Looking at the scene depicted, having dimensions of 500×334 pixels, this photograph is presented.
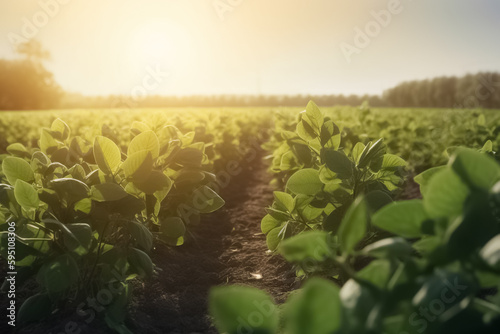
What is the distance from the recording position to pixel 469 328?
548mm

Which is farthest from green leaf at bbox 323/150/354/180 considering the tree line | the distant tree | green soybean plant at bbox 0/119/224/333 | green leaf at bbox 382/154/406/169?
the distant tree

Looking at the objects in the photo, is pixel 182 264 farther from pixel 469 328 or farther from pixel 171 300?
pixel 469 328

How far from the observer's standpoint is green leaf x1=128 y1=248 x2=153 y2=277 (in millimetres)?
1666

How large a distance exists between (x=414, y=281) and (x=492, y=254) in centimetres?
11

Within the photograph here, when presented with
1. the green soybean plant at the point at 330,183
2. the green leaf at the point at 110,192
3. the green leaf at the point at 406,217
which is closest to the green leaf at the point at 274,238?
the green soybean plant at the point at 330,183

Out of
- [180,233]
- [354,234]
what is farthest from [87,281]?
[354,234]

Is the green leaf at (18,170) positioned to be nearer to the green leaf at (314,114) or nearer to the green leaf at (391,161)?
the green leaf at (314,114)

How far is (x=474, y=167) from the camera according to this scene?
597 mm

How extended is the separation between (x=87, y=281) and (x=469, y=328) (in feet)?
5.52

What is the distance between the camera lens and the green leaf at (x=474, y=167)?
0.59 m

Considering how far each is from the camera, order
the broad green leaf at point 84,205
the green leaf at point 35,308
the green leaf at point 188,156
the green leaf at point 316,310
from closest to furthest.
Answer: the green leaf at point 316,310 < the broad green leaf at point 84,205 < the green leaf at point 35,308 < the green leaf at point 188,156

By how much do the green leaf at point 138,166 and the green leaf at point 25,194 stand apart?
1.06ft

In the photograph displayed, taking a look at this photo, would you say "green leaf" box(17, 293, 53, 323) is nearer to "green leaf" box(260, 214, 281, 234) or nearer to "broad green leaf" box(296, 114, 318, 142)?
"green leaf" box(260, 214, 281, 234)

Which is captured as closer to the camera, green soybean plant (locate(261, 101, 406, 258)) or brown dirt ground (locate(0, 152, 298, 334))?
green soybean plant (locate(261, 101, 406, 258))
